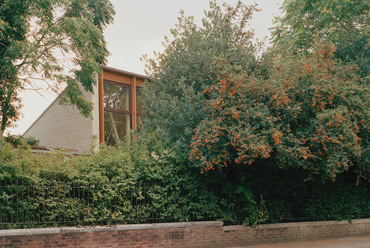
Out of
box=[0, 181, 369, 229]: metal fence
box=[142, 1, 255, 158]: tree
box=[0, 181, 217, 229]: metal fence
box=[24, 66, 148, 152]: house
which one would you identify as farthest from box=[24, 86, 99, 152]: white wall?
box=[0, 181, 217, 229]: metal fence

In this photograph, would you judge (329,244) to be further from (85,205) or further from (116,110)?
(116,110)

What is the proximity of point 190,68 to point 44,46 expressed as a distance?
8.10 meters

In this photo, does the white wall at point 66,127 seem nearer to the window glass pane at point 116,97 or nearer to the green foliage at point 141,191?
the window glass pane at point 116,97

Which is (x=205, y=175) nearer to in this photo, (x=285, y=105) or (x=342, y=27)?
(x=285, y=105)

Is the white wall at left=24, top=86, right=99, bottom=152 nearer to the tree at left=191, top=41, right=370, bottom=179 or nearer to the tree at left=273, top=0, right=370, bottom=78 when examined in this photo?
the tree at left=273, top=0, right=370, bottom=78

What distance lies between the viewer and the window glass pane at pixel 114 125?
2630cm

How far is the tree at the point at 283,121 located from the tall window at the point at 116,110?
14818 millimetres

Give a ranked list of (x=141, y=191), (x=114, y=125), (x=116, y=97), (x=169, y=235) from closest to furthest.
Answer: (x=141, y=191) < (x=169, y=235) < (x=114, y=125) < (x=116, y=97)

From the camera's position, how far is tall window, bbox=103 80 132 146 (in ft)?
86.5

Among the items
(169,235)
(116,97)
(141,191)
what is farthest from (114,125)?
(169,235)

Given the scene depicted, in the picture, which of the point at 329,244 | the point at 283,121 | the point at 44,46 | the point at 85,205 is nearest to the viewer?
the point at 85,205

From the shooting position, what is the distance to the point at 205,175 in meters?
12.6

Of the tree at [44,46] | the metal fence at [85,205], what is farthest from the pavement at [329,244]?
the tree at [44,46]

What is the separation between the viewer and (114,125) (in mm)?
26641
